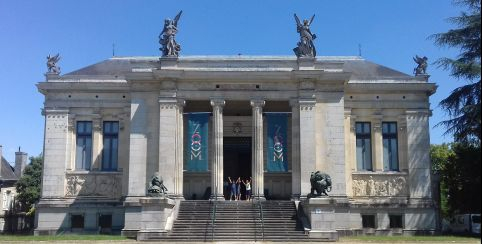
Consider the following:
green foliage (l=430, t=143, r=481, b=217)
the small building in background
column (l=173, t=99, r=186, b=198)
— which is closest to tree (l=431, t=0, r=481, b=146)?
green foliage (l=430, t=143, r=481, b=217)

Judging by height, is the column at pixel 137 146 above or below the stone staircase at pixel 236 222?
above

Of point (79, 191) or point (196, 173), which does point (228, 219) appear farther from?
point (79, 191)

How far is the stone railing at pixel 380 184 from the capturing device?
123 ft

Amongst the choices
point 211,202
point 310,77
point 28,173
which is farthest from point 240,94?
point 28,173

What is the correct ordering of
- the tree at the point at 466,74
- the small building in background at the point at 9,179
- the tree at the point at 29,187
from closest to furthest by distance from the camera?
the tree at the point at 466,74, the small building in background at the point at 9,179, the tree at the point at 29,187

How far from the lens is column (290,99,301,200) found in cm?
3478

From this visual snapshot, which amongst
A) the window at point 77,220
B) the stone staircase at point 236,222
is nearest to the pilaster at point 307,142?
the stone staircase at point 236,222

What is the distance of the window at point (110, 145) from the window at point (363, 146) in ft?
51.8

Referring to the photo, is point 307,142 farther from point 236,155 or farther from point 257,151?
point 236,155

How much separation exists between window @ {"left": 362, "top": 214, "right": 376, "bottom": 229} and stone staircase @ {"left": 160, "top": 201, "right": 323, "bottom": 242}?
6635 millimetres

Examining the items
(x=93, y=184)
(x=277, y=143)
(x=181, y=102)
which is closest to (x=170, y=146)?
(x=181, y=102)

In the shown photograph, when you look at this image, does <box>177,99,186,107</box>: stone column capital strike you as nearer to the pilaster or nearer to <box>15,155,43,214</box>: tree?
the pilaster

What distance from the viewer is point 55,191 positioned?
121ft

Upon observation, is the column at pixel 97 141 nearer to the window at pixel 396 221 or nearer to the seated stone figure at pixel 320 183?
the seated stone figure at pixel 320 183
